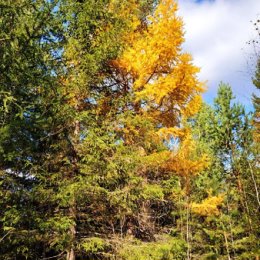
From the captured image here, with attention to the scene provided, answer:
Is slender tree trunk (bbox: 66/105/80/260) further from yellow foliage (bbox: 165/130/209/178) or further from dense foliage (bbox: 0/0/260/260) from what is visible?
yellow foliage (bbox: 165/130/209/178)

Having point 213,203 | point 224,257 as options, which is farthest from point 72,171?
point 224,257

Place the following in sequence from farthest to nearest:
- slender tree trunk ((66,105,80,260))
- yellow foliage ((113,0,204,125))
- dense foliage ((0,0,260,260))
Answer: yellow foliage ((113,0,204,125))
slender tree trunk ((66,105,80,260))
dense foliage ((0,0,260,260))

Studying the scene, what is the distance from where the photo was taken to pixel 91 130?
28.1 feet

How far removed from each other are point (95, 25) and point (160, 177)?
17.0 ft

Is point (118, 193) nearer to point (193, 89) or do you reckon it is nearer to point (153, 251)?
point (153, 251)

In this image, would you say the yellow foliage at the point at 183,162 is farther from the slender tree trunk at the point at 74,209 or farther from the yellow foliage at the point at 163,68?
the slender tree trunk at the point at 74,209

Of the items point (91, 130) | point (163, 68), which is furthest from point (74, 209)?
point (163, 68)

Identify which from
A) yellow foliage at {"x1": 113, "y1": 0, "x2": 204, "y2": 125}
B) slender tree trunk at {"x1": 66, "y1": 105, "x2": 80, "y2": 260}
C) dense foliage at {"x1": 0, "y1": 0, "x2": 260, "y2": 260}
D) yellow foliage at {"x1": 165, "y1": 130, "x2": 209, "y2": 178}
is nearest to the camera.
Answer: dense foliage at {"x1": 0, "y1": 0, "x2": 260, "y2": 260}

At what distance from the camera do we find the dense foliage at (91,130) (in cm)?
723

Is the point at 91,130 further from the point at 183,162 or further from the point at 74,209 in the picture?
the point at 183,162

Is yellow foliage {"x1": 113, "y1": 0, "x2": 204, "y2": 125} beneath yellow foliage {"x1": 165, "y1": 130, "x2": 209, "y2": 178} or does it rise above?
above

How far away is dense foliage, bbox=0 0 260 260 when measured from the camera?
7.23m

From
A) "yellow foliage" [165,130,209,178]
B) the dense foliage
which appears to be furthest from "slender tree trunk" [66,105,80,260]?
"yellow foliage" [165,130,209,178]

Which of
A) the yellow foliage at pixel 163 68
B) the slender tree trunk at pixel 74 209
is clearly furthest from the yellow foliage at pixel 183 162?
the slender tree trunk at pixel 74 209
